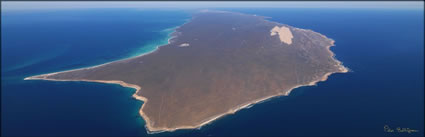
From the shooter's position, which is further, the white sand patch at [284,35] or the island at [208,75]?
the white sand patch at [284,35]

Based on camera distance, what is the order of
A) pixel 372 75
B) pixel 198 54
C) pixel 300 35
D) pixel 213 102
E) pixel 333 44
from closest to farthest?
1. pixel 213 102
2. pixel 372 75
3. pixel 198 54
4. pixel 333 44
5. pixel 300 35

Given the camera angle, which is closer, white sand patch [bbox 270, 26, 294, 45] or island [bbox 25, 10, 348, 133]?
island [bbox 25, 10, 348, 133]

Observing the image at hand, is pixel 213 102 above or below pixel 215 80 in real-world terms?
below

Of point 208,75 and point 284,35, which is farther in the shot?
point 284,35

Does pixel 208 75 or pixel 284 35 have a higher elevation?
pixel 284 35

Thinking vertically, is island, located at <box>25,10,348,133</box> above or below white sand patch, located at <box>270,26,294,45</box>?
below

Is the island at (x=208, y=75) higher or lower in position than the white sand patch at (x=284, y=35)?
lower

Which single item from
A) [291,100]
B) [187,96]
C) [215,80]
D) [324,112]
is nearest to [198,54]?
[215,80]

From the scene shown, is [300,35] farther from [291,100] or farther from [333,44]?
[291,100]
